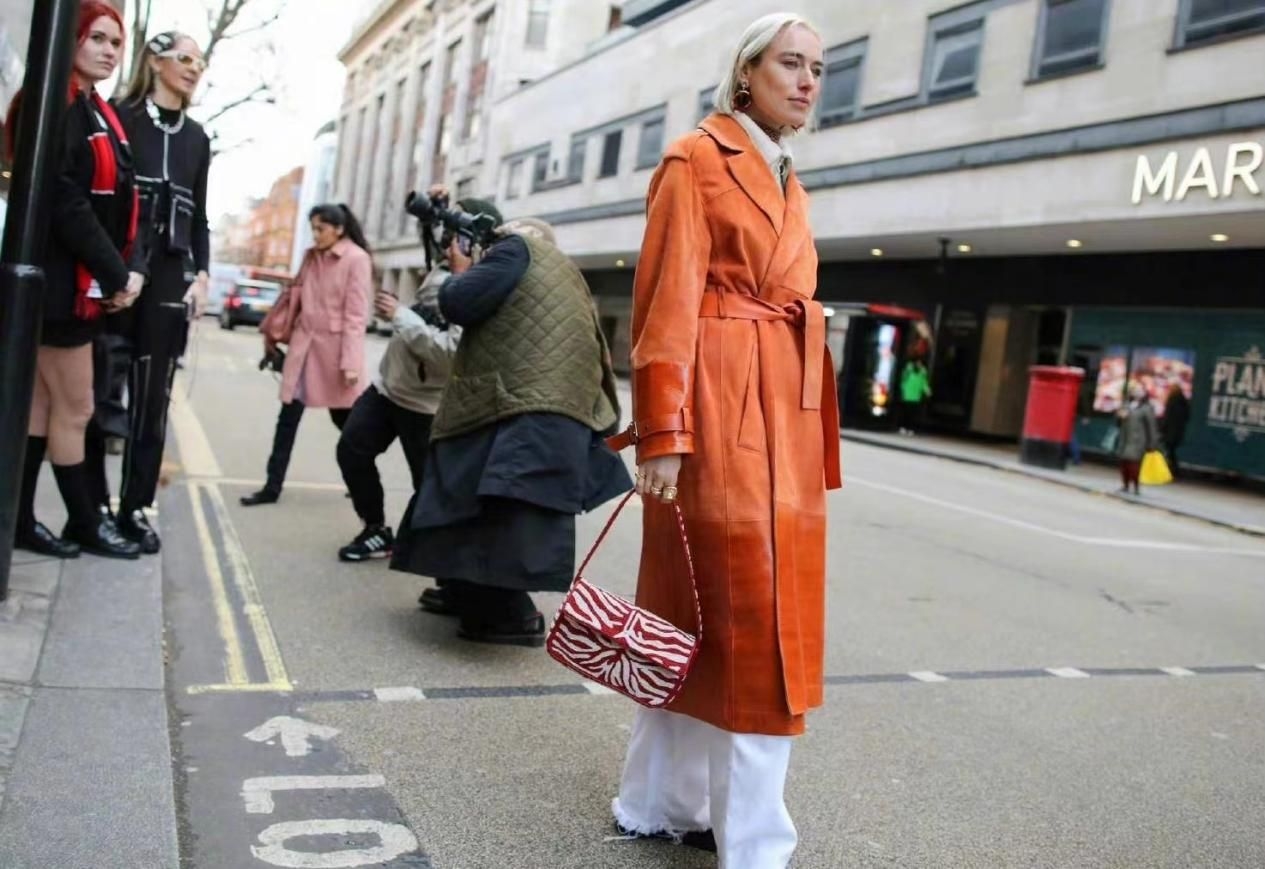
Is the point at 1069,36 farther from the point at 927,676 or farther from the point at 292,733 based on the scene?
the point at 292,733

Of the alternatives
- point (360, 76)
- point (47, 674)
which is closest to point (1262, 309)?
point (47, 674)

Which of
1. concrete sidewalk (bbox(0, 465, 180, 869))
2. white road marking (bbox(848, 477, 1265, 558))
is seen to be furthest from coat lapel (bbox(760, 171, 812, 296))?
white road marking (bbox(848, 477, 1265, 558))

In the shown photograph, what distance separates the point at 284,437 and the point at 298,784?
455cm

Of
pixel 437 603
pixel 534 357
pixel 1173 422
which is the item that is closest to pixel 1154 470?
pixel 1173 422

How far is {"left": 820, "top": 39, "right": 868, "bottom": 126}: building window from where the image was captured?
26422mm

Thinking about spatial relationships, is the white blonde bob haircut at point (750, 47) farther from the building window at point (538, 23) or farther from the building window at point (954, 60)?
the building window at point (538, 23)

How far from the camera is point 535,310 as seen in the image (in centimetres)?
418

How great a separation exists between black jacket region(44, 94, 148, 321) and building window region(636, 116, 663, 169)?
31158 millimetres

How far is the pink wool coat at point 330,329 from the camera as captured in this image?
7109mm

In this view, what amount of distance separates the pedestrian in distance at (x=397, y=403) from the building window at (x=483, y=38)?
177 feet

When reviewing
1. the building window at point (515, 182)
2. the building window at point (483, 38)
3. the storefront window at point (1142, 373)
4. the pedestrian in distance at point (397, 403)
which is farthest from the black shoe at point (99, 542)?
the building window at point (483, 38)

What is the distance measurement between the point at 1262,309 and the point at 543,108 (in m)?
30.4

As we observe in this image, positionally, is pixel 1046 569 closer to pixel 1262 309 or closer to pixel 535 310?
pixel 535 310

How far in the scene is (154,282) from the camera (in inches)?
197
